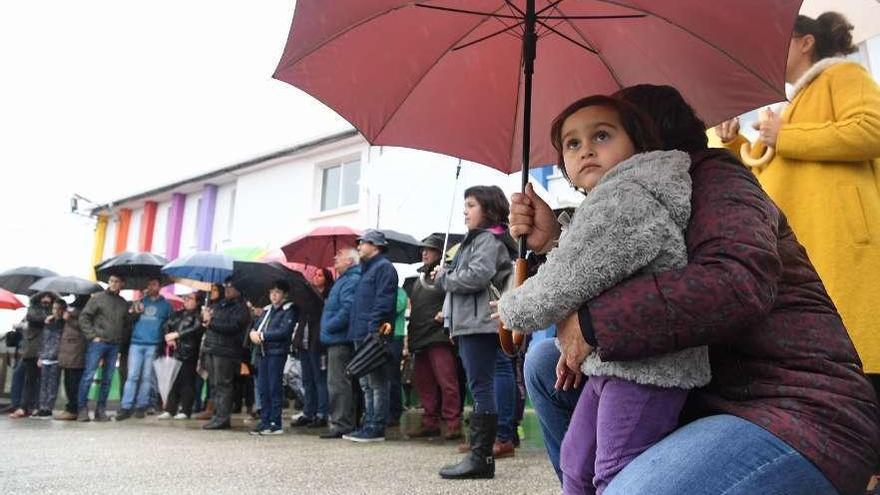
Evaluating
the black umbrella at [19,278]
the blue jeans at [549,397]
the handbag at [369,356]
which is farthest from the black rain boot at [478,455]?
the black umbrella at [19,278]

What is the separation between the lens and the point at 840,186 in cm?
222

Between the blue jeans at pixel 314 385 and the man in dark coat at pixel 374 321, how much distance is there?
1.57 metres

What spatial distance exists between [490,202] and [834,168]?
2.55 metres

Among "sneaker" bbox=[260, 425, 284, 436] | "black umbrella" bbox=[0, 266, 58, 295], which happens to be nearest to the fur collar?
"sneaker" bbox=[260, 425, 284, 436]

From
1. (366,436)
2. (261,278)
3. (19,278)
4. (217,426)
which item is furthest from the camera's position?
(19,278)

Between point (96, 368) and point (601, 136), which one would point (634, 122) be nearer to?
point (601, 136)

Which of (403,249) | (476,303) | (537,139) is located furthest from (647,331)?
(403,249)

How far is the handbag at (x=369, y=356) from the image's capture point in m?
5.72

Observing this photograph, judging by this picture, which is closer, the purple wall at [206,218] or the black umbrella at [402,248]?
the black umbrella at [402,248]

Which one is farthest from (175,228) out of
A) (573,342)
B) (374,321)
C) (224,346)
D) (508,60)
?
(573,342)

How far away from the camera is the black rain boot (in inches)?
146

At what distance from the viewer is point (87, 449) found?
541 centimetres

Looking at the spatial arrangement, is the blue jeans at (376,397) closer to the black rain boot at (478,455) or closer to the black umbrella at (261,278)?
the black umbrella at (261,278)

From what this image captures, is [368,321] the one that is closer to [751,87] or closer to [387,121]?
[387,121]
